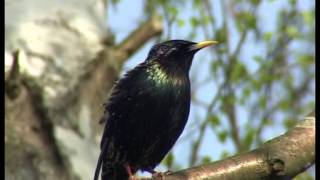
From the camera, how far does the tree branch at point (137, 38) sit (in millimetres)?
6082

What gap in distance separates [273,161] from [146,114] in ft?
3.20

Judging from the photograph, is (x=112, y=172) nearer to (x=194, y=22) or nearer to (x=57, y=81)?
(x=57, y=81)

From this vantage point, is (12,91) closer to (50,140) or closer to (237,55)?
(50,140)

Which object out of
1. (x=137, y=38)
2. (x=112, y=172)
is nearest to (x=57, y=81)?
(x=137, y=38)

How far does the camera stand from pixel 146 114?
3943 millimetres

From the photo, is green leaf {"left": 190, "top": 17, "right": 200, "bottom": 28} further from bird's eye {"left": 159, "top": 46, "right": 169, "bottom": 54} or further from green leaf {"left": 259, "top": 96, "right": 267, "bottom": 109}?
bird's eye {"left": 159, "top": 46, "right": 169, "bottom": 54}

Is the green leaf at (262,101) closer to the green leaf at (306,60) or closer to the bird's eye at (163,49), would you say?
the green leaf at (306,60)

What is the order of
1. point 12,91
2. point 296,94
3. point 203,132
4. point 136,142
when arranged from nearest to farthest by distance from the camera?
point 136,142 < point 12,91 < point 203,132 < point 296,94

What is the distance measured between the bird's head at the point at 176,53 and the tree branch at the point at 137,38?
1.72m

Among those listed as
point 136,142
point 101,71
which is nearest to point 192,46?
point 136,142

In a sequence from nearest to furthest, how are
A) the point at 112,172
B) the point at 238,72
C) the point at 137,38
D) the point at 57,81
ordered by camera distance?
the point at 112,172 < the point at 57,81 < the point at 137,38 < the point at 238,72

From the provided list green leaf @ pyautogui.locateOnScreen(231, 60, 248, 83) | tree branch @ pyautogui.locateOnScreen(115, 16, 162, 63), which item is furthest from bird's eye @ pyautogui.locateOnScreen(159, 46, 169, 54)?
green leaf @ pyautogui.locateOnScreen(231, 60, 248, 83)

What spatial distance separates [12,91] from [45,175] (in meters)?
0.59
